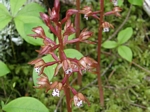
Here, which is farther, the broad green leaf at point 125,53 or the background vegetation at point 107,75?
the background vegetation at point 107,75

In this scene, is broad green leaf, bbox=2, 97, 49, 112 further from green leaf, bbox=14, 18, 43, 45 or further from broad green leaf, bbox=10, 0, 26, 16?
broad green leaf, bbox=10, 0, 26, 16

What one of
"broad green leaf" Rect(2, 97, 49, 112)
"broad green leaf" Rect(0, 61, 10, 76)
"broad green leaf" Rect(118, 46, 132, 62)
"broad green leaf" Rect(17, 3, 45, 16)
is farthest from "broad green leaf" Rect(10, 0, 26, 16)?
"broad green leaf" Rect(118, 46, 132, 62)

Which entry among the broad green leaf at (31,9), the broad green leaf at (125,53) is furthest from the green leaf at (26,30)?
the broad green leaf at (125,53)

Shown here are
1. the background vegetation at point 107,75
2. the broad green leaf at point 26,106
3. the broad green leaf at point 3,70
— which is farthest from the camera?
the background vegetation at point 107,75

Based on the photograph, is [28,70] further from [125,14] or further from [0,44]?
[125,14]

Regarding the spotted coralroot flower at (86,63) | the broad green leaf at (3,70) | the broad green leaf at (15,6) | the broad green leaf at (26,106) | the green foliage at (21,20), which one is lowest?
the broad green leaf at (26,106)

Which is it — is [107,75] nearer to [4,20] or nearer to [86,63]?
[4,20]

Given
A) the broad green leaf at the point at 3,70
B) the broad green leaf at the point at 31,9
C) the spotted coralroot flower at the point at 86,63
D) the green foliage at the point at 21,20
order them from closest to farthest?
1. the spotted coralroot flower at the point at 86,63
2. the broad green leaf at the point at 3,70
3. the green foliage at the point at 21,20
4. the broad green leaf at the point at 31,9

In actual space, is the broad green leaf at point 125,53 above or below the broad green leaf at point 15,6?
below

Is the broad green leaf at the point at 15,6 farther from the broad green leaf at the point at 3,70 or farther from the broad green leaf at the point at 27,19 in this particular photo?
the broad green leaf at the point at 3,70

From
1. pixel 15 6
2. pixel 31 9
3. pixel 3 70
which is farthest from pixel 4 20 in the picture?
pixel 3 70

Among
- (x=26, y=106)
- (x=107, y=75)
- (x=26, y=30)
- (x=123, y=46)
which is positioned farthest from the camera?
(x=107, y=75)
